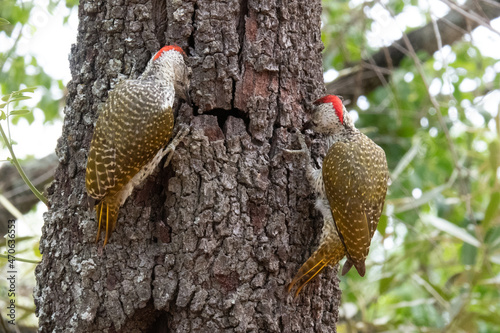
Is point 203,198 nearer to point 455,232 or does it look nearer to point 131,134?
point 131,134

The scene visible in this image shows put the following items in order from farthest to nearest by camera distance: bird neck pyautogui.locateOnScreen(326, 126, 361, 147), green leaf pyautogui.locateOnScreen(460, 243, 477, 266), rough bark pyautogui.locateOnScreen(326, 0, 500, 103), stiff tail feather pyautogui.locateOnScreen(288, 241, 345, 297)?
1. rough bark pyautogui.locateOnScreen(326, 0, 500, 103)
2. green leaf pyautogui.locateOnScreen(460, 243, 477, 266)
3. bird neck pyautogui.locateOnScreen(326, 126, 361, 147)
4. stiff tail feather pyautogui.locateOnScreen(288, 241, 345, 297)

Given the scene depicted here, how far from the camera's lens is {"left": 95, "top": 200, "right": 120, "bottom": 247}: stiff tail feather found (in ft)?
7.06

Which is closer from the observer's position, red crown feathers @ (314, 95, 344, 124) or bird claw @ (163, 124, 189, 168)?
bird claw @ (163, 124, 189, 168)

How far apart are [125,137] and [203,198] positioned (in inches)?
16.7

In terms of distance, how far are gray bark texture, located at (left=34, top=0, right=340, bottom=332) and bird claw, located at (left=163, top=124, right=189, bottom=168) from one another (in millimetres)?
28

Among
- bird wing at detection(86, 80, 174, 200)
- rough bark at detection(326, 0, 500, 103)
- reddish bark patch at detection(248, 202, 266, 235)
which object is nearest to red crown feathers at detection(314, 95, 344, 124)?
reddish bark patch at detection(248, 202, 266, 235)

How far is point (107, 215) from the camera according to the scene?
2.16 m

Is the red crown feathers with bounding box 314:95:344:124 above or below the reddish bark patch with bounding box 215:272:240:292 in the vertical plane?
above

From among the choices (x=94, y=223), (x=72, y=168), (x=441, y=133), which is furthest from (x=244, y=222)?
(x=441, y=133)

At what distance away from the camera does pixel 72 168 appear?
2.33 metres

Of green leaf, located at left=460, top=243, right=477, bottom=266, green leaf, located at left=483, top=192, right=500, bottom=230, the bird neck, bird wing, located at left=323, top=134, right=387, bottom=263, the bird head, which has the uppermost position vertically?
the bird head

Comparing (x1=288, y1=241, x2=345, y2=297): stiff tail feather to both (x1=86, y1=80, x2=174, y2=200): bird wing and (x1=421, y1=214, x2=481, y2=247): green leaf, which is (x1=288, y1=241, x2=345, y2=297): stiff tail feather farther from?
(x1=421, y1=214, x2=481, y2=247): green leaf

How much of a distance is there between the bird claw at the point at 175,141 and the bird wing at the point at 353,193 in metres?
0.68

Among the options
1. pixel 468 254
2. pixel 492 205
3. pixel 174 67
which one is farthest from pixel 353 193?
pixel 468 254
